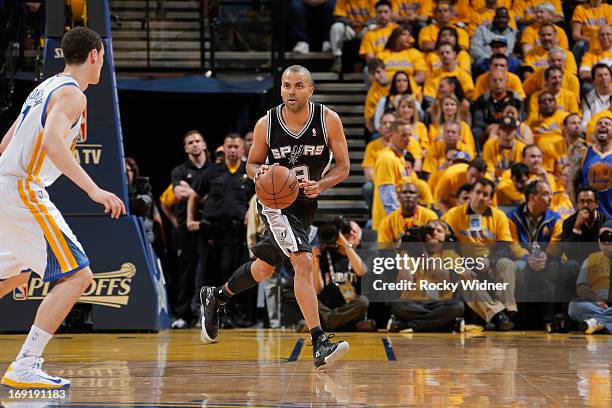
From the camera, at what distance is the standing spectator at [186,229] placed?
11516 millimetres

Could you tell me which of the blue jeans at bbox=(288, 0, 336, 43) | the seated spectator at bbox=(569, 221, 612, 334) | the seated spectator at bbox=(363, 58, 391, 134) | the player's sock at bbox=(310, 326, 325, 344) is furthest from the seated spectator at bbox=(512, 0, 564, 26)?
the player's sock at bbox=(310, 326, 325, 344)

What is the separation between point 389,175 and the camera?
11383mm

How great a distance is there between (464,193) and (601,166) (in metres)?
1.57

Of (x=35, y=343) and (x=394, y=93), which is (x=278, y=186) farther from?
(x=394, y=93)

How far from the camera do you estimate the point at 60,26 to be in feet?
32.6

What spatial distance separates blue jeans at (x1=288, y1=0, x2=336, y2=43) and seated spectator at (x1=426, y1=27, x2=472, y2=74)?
1.91 metres

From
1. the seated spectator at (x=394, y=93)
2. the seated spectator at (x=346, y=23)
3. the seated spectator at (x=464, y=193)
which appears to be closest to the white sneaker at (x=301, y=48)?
the seated spectator at (x=346, y=23)

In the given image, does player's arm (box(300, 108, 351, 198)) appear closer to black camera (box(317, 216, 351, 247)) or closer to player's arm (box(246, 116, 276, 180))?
player's arm (box(246, 116, 276, 180))

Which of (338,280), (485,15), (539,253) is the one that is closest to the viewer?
(338,280)

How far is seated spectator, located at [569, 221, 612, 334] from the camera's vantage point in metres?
10.3

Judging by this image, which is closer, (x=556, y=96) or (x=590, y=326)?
(x=590, y=326)

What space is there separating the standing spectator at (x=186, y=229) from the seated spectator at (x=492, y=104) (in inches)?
151

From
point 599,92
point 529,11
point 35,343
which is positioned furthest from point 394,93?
Answer: point 35,343

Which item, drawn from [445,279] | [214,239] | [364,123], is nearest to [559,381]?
[445,279]
